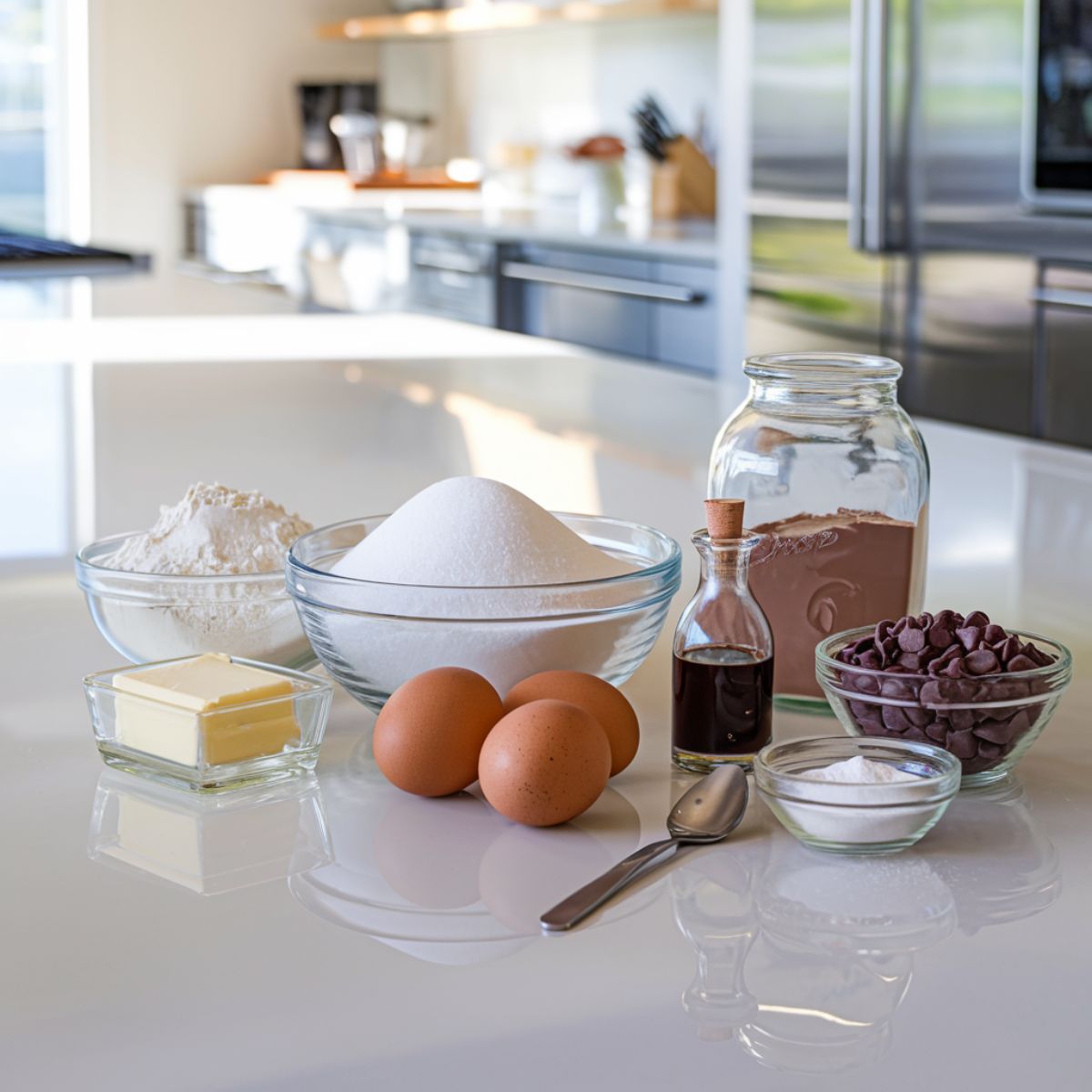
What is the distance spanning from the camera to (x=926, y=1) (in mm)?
3426

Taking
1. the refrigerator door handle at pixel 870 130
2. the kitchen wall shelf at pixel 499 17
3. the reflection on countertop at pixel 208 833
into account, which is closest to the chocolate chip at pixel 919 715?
the reflection on countertop at pixel 208 833

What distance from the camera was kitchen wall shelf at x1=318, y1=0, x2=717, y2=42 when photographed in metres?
4.84

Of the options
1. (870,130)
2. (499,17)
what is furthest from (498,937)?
(499,17)

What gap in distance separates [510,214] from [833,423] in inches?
186

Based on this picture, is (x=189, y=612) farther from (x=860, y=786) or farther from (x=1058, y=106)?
(x=1058, y=106)

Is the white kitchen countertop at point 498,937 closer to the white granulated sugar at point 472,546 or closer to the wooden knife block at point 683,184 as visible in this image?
the white granulated sugar at point 472,546

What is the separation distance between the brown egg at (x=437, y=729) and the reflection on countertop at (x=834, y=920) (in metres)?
0.11

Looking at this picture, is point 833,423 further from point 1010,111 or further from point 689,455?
point 1010,111

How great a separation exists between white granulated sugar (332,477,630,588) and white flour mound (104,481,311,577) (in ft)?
0.24

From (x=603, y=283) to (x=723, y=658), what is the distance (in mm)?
3584

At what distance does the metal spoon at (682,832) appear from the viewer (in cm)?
61

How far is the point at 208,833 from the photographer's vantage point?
0.70 m

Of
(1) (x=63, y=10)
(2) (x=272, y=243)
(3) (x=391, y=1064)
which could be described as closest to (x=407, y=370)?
(3) (x=391, y=1064)

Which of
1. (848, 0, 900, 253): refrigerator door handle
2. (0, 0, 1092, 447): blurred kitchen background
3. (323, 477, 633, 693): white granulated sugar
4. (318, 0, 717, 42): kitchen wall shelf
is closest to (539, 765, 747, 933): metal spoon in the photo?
(323, 477, 633, 693): white granulated sugar
